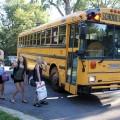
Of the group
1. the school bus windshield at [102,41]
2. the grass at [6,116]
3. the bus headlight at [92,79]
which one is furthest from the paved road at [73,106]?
the school bus windshield at [102,41]

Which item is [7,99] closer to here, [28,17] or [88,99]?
[88,99]

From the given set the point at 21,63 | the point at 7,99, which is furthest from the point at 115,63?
the point at 7,99

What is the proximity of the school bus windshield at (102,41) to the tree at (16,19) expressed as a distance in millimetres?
36073

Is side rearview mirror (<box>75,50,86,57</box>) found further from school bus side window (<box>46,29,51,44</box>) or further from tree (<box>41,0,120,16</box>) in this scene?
tree (<box>41,0,120,16</box>)

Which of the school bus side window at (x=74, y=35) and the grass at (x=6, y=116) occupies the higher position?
the school bus side window at (x=74, y=35)

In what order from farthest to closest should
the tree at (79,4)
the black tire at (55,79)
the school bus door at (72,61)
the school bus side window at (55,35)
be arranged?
the tree at (79,4) < the school bus side window at (55,35) < the black tire at (55,79) < the school bus door at (72,61)

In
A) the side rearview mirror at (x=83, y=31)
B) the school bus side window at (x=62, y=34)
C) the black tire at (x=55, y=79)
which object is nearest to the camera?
the side rearview mirror at (x=83, y=31)

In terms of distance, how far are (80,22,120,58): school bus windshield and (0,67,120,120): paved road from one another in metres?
1.54

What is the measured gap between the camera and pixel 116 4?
40.1m

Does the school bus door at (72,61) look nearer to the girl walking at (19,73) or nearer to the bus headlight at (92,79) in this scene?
the bus headlight at (92,79)

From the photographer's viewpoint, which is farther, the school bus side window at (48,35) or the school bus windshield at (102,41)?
the school bus side window at (48,35)

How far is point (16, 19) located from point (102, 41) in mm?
37337

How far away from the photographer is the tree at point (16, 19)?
45131mm

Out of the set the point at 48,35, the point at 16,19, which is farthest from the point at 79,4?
the point at 48,35
